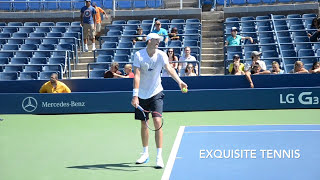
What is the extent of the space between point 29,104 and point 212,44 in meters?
7.32

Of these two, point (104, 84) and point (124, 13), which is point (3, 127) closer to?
point (104, 84)

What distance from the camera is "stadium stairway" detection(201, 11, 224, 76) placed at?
19458 mm

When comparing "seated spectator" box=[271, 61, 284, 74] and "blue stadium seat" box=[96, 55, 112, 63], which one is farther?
"blue stadium seat" box=[96, 55, 112, 63]

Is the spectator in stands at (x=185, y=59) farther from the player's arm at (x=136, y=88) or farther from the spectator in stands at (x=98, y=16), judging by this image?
the player's arm at (x=136, y=88)

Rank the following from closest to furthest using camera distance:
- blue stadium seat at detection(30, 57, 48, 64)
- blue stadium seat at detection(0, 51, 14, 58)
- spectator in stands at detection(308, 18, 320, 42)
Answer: spectator in stands at detection(308, 18, 320, 42)
blue stadium seat at detection(30, 57, 48, 64)
blue stadium seat at detection(0, 51, 14, 58)

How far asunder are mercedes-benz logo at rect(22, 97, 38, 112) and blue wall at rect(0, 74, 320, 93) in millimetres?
986

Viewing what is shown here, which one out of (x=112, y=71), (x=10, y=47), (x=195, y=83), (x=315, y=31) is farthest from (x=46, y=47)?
(x=315, y=31)

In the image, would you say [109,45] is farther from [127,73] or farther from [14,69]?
[127,73]

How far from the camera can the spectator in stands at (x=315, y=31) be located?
18.5 metres

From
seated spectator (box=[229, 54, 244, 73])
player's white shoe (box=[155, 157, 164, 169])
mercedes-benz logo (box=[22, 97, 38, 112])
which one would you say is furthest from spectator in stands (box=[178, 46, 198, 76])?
player's white shoe (box=[155, 157, 164, 169])

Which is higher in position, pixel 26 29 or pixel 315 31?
pixel 315 31

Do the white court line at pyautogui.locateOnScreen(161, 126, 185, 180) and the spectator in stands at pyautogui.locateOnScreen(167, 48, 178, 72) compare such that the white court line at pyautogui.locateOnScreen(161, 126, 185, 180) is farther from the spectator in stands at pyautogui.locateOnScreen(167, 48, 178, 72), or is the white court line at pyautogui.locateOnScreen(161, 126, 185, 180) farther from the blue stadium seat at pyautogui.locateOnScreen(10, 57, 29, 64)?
the blue stadium seat at pyautogui.locateOnScreen(10, 57, 29, 64)

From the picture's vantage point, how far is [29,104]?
629 inches

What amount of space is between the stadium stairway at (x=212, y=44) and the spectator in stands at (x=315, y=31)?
8.58 ft
